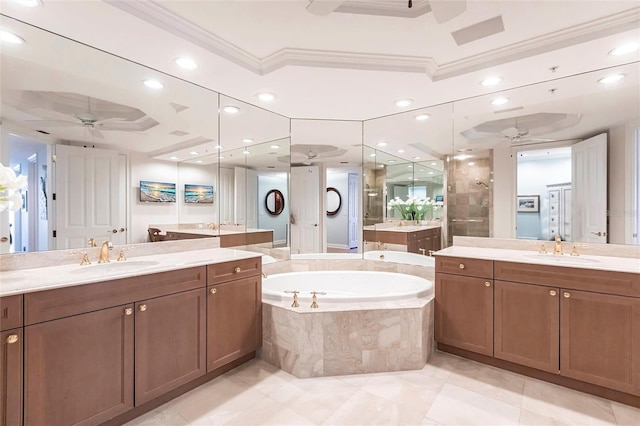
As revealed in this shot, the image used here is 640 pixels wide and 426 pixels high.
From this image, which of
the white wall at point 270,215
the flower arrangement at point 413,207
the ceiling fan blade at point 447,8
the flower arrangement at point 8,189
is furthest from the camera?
the white wall at point 270,215

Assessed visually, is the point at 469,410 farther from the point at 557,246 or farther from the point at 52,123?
the point at 52,123

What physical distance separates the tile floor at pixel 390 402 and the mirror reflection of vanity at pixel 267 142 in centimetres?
126

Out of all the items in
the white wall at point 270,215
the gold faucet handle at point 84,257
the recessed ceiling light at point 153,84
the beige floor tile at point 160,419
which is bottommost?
A: the beige floor tile at point 160,419

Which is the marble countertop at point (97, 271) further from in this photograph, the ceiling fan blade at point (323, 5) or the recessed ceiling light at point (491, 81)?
the recessed ceiling light at point (491, 81)

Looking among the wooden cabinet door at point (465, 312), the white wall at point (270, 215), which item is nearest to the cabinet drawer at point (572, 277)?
the wooden cabinet door at point (465, 312)

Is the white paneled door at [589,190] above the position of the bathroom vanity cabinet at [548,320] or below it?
above

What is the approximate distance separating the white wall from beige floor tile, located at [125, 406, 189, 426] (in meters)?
2.04

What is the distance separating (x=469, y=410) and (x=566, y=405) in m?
0.65

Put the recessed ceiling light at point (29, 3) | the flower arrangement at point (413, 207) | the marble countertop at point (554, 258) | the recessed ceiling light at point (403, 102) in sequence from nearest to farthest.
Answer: the recessed ceiling light at point (29, 3) < the marble countertop at point (554, 258) < the recessed ceiling light at point (403, 102) < the flower arrangement at point (413, 207)

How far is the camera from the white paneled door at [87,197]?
198 centimetres

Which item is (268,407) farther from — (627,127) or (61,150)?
(627,127)

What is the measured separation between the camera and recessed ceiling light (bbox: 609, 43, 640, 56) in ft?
6.14

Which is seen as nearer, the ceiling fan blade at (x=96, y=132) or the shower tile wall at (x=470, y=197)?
the ceiling fan blade at (x=96, y=132)

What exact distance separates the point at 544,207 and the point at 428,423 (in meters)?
2.13
